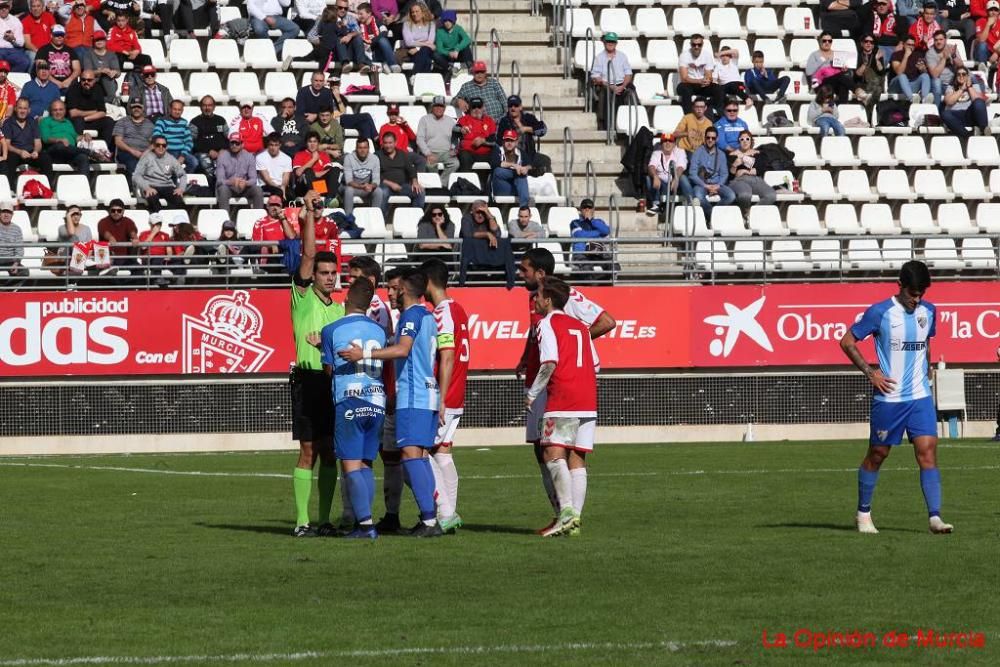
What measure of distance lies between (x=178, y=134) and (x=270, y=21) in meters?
4.39

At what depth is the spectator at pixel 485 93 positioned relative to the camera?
99.4 ft

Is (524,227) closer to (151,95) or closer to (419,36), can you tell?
(419,36)

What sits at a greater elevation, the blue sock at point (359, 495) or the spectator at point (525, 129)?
the spectator at point (525, 129)

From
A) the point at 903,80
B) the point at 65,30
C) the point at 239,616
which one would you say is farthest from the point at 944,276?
the point at 239,616

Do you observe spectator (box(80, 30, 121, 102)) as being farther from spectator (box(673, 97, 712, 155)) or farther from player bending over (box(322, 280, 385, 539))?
player bending over (box(322, 280, 385, 539))

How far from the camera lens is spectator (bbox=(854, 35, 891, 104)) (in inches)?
1305

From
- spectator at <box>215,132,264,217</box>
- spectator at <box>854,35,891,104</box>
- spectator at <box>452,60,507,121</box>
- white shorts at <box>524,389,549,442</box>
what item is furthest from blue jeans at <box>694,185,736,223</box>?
white shorts at <box>524,389,549,442</box>

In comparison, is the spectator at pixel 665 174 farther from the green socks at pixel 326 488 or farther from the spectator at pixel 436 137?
the green socks at pixel 326 488

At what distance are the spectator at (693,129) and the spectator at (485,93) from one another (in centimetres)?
295

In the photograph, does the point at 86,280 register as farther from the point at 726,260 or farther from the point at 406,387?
the point at 406,387

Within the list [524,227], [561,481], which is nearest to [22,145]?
[524,227]

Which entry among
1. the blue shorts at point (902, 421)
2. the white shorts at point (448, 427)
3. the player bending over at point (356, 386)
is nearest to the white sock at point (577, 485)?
the white shorts at point (448, 427)

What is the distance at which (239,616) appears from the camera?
9688 mm

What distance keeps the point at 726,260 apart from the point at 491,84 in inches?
250
